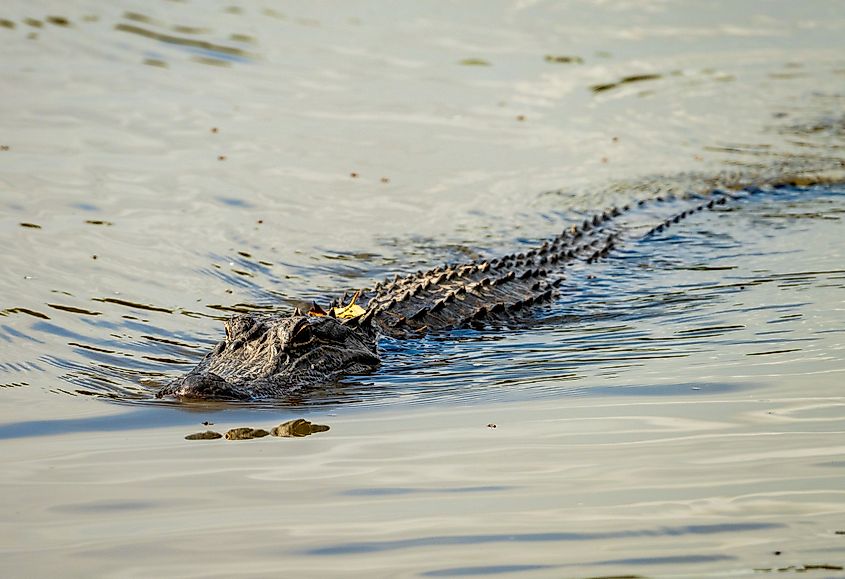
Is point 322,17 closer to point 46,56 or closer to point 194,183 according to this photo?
point 46,56

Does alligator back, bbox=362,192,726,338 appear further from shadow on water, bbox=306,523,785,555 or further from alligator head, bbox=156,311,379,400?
shadow on water, bbox=306,523,785,555

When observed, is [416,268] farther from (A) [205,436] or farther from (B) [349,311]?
(A) [205,436]

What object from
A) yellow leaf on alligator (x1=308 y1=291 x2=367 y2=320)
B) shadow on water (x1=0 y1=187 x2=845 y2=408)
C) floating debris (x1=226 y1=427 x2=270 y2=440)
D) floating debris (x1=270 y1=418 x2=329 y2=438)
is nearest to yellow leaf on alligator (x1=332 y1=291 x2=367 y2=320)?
yellow leaf on alligator (x1=308 y1=291 x2=367 y2=320)

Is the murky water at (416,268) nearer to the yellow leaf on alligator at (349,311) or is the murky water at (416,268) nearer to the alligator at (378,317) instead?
the alligator at (378,317)

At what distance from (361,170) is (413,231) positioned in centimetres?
205

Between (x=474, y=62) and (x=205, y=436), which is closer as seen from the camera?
(x=205, y=436)

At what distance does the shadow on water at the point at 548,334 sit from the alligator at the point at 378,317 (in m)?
0.16

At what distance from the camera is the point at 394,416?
6.13 meters

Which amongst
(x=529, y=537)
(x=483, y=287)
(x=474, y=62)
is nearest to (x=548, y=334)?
(x=483, y=287)

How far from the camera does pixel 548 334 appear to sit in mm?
8297

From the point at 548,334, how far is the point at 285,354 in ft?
6.98

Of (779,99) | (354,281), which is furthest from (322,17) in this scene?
(354,281)

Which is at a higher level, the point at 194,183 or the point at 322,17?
the point at 322,17

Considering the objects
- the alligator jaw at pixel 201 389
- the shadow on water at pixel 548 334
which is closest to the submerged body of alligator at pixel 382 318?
the alligator jaw at pixel 201 389
